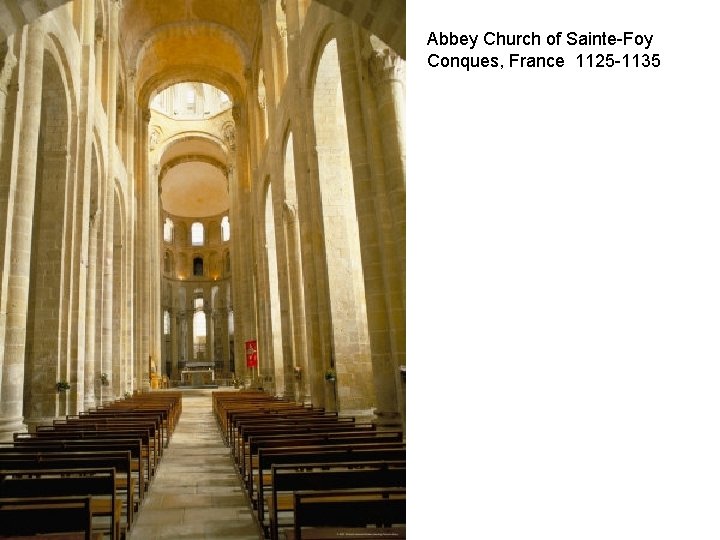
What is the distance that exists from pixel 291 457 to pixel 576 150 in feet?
12.4

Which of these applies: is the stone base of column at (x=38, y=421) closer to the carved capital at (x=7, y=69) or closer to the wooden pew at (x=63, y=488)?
the carved capital at (x=7, y=69)

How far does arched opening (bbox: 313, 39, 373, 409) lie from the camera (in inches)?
531

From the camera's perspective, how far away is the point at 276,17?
63.3 ft

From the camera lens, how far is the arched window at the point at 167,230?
49.2 m

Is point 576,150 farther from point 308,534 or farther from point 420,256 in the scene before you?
point 308,534

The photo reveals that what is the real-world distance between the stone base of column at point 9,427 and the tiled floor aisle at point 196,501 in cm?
264

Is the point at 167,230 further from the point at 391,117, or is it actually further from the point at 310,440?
the point at 310,440

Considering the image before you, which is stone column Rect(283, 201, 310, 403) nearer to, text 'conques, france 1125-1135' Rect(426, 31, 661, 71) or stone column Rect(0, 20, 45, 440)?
stone column Rect(0, 20, 45, 440)

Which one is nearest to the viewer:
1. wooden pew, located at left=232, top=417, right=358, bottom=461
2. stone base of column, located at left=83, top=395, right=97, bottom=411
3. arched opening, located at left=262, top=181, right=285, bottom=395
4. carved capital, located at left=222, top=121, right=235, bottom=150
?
wooden pew, located at left=232, top=417, right=358, bottom=461

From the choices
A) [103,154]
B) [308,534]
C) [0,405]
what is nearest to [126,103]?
[103,154]

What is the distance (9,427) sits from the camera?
32.5ft

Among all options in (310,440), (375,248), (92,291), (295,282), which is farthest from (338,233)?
(92,291)

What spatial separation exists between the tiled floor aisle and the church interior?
0.13ft

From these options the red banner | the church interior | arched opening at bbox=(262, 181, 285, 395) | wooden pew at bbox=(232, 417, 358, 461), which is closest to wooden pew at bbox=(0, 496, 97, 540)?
the church interior
